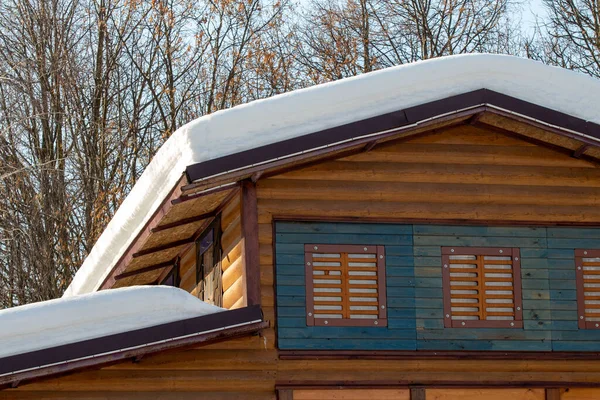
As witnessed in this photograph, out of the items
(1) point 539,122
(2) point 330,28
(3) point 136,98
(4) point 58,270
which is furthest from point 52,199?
(1) point 539,122

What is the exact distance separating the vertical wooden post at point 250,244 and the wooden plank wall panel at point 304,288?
0.94ft

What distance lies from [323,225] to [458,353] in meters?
2.02

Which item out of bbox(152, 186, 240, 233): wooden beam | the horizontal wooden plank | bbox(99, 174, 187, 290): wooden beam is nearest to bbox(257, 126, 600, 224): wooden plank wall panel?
bbox(152, 186, 240, 233): wooden beam

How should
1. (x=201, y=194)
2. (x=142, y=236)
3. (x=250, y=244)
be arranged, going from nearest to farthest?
1. (x=201, y=194)
2. (x=250, y=244)
3. (x=142, y=236)

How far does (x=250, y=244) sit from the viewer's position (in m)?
13.1

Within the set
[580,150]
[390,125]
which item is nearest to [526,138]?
[580,150]

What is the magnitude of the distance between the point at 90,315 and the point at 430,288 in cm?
389

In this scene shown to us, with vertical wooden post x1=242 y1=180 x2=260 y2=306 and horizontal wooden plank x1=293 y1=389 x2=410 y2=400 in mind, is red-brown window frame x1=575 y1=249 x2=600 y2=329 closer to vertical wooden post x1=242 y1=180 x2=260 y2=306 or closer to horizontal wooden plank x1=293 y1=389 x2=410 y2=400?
horizontal wooden plank x1=293 y1=389 x2=410 y2=400

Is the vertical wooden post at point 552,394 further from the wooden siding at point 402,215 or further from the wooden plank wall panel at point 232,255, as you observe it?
the wooden plank wall panel at point 232,255

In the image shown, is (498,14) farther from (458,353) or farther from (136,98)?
(458,353)

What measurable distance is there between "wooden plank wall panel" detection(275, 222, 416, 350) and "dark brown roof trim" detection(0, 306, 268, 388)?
0.68 metres

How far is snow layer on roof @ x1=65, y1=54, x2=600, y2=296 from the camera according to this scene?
1262 centimetres

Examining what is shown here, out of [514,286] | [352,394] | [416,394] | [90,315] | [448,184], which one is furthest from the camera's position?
[448,184]

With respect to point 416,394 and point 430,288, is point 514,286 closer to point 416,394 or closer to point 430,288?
point 430,288
